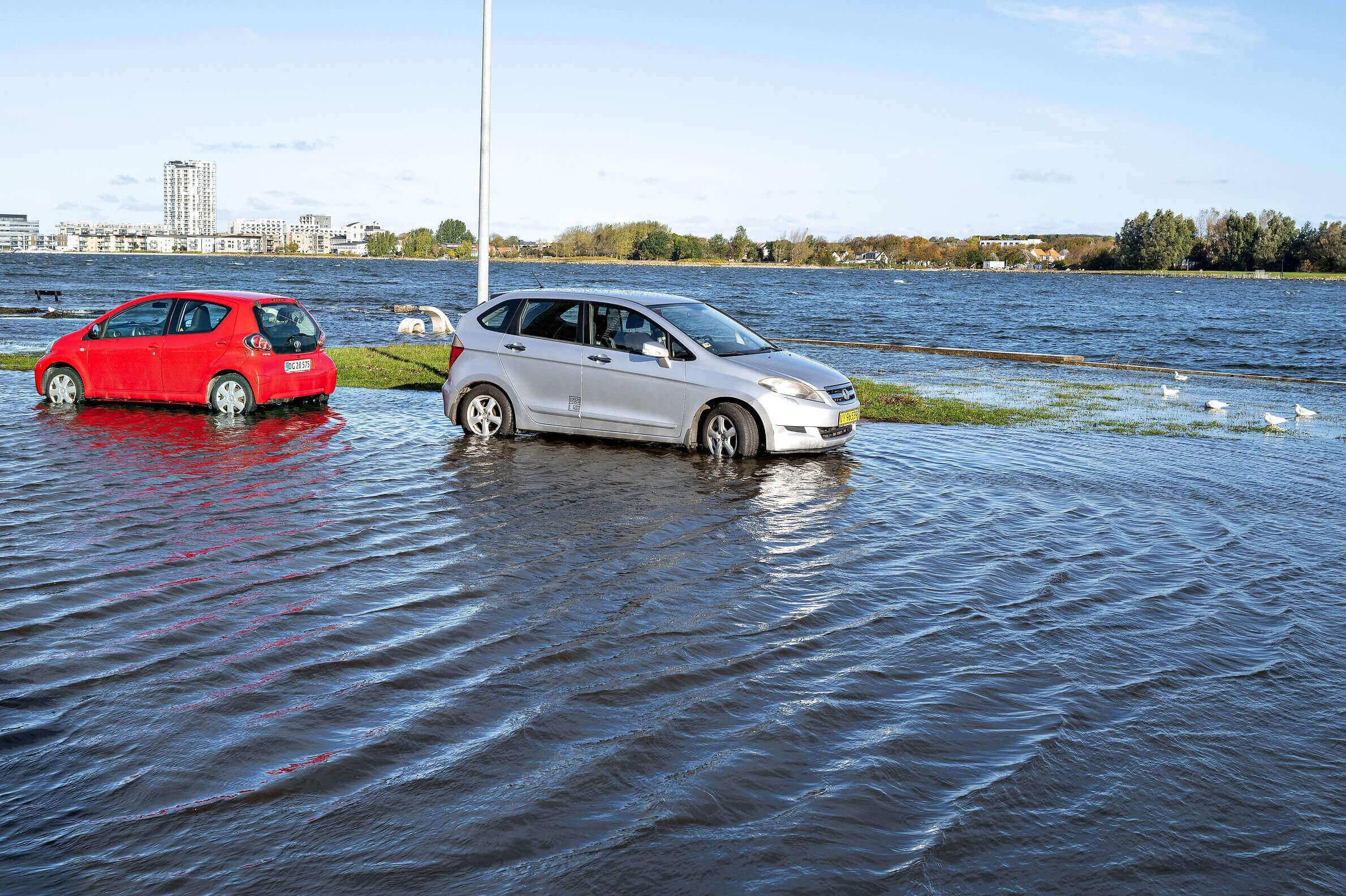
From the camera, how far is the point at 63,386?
565 inches

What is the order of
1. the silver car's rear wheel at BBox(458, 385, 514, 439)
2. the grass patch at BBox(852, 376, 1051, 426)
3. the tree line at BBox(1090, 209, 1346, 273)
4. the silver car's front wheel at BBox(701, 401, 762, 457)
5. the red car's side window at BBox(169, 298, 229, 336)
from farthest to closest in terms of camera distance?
the tree line at BBox(1090, 209, 1346, 273) → the grass patch at BBox(852, 376, 1051, 426) → the red car's side window at BBox(169, 298, 229, 336) → the silver car's rear wheel at BBox(458, 385, 514, 439) → the silver car's front wheel at BBox(701, 401, 762, 457)

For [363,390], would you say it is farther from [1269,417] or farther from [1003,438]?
[1269,417]

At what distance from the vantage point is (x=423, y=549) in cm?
773

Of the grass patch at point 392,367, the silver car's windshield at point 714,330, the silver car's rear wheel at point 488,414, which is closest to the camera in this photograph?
the silver car's windshield at point 714,330

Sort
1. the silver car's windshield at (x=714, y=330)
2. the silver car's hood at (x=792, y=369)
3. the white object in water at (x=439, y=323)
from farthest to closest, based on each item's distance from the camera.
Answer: the white object in water at (x=439, y=323) → the silver car's windshield at (x=714, y=330) → the silver car's hood at (x=792, y=369)

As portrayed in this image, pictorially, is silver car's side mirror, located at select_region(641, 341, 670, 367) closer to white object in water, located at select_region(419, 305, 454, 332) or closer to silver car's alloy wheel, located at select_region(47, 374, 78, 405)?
silver car's alloy wheel, located at select_region(47, 374, 78, 405)

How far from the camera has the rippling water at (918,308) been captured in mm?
36250

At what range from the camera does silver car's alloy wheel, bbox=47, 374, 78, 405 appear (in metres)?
14.3

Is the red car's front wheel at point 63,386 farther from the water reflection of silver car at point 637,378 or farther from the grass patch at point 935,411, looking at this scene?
the grass patch at point 935,411

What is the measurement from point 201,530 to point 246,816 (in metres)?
4.51

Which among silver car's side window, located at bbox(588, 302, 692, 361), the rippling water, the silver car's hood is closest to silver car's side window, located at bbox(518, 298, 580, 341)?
silver car's side window, located at bbox(588, 302, 692, 361)

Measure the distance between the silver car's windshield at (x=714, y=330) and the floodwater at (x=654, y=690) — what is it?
2.77 meters

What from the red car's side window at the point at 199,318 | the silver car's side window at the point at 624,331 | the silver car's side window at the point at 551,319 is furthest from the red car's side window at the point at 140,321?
the silver car's side window at the point at 624,331

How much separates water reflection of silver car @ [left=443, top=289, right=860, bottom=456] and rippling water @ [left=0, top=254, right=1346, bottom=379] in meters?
16.1
